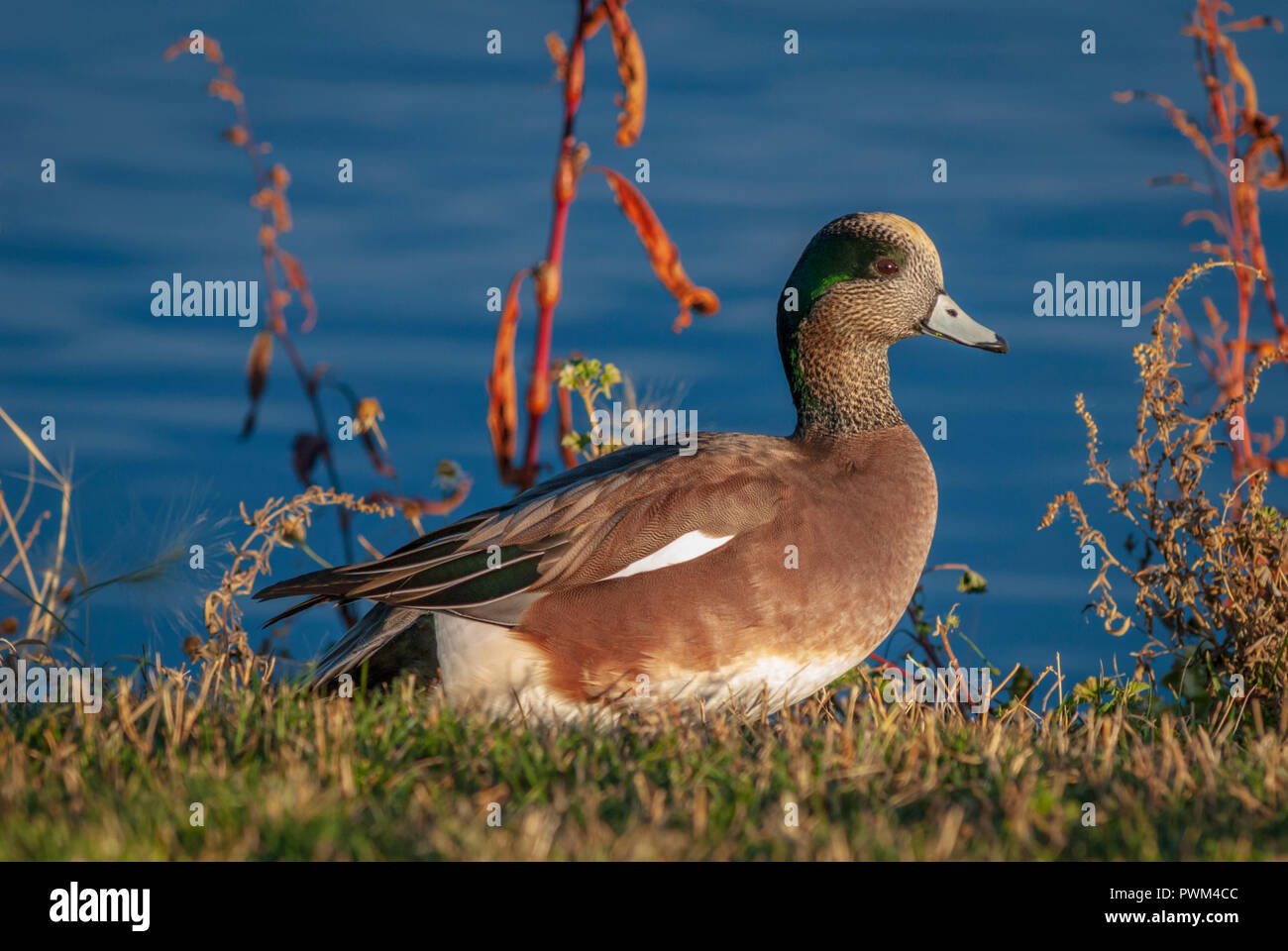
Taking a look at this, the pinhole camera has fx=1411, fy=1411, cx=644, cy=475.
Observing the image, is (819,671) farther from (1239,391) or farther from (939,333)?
(1239,391)

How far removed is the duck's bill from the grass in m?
1.50

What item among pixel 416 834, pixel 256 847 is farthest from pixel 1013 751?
pixel 256 847

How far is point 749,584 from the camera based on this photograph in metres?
4.35

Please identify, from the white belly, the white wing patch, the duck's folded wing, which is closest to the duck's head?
the duck's folded wing

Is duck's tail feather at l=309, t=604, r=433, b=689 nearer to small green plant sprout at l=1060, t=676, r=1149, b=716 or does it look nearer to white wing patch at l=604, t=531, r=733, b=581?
white wing patch at l=604, t=531, r=733, b=581

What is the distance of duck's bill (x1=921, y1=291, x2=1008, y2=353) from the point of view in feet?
16.9

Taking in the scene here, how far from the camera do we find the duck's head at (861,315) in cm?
508

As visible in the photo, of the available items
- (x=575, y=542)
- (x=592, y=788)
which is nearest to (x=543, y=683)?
(x=575, y=542)

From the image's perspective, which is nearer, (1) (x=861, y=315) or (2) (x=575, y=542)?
(2) (x=575, y=542)

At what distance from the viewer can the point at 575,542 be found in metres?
4.48

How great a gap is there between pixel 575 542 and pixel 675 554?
0.33 metres

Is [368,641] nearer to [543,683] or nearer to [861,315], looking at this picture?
[543,683]

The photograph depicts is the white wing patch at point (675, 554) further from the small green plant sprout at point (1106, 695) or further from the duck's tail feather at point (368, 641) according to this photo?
the small green plant sprout at point (1106, 695)

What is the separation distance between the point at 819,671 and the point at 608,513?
85cm
